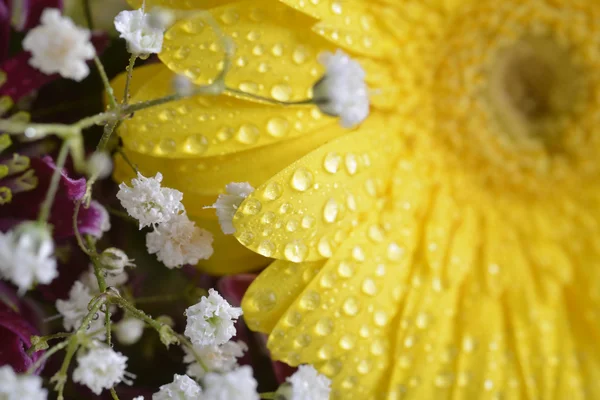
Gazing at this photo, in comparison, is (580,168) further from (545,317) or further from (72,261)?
(72,261)

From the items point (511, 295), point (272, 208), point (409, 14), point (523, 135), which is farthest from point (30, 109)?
point (523, 135)

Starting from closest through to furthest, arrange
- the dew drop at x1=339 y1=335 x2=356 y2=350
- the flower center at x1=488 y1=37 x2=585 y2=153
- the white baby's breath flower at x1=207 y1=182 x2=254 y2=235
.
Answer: the white baby's breath flower at x1=207 y1=182 x2=254 y2=235, the dew drop at x1=339 y1=335 x2=356 y2=350, the flower center at x1=488 y1=37 x2=585 y2=153

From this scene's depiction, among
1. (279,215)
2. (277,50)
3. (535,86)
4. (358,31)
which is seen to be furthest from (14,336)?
(535,86)

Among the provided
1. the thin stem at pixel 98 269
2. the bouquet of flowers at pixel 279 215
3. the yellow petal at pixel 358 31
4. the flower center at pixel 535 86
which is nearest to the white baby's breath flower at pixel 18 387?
the bouquet of flowers at pixel 279 215

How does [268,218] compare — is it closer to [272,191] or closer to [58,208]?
[272,191]

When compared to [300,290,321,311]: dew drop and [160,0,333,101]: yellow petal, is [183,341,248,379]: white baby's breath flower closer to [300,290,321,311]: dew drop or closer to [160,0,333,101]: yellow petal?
[300,290,321,311]: dew drop

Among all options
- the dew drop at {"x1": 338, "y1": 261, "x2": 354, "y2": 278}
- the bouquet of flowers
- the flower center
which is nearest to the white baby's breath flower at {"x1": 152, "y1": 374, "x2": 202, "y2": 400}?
the bouquet of flowers

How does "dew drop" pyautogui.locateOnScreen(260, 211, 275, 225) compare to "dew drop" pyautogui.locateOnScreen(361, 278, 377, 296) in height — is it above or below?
above
